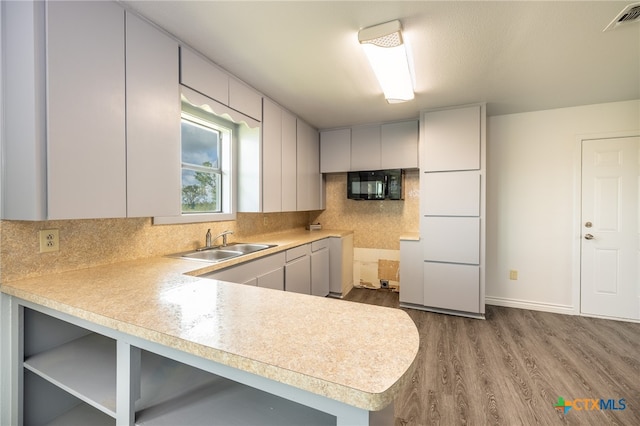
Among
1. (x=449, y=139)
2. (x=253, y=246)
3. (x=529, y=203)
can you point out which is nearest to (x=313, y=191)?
(x=253, y=246)

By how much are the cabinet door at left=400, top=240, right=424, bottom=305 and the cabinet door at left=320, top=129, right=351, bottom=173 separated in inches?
55.6

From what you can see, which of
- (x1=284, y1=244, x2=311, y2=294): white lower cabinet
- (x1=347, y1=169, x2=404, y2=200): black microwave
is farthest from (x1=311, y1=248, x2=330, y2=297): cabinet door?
(x1=347, y1=169, x2=404, y2=200): black microwave

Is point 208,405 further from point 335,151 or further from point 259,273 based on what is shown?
point 335,151

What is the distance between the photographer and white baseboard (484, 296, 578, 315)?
3.17m

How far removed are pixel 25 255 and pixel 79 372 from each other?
0.67 meters

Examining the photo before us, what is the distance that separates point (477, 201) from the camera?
301 cm

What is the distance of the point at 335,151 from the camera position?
4.00 metres

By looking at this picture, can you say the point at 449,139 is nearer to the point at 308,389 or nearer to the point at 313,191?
the point at 313,191

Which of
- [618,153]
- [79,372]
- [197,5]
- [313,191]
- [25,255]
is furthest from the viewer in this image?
[313,191]

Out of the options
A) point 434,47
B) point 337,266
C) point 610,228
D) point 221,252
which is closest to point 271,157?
point 221,252

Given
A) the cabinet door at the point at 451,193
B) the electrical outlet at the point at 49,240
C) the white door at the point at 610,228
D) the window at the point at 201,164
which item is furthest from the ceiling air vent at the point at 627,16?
the electrical outlet at the point at 49,240

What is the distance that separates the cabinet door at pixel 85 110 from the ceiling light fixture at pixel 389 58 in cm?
145

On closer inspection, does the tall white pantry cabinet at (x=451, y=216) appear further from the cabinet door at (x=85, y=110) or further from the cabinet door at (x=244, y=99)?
the cabinet door at (x=85, y=110)

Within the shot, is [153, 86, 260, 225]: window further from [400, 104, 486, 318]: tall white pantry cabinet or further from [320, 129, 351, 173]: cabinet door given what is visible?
[400, 104, 486, 318]: tall white pantry cabinet
